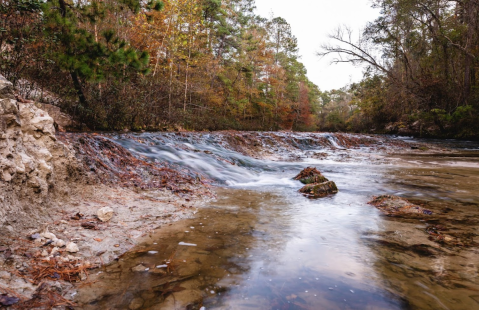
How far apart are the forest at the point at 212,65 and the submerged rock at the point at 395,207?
6.02 meters

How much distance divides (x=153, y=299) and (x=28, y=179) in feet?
5.34

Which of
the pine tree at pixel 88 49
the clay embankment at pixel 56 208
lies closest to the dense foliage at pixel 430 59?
the pine tree at pixel 88 49

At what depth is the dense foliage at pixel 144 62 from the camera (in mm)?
6426

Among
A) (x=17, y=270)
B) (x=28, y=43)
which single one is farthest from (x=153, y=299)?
(x=28, y=43)

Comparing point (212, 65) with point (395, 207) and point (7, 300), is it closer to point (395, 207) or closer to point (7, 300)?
point (395, 207)

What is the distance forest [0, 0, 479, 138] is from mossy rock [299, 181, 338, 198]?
506cm

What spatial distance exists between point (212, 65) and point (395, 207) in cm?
2035

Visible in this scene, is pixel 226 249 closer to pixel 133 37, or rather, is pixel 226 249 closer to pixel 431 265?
pixel 431 265

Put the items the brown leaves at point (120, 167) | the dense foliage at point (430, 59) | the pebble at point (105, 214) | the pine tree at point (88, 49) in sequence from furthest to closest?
1. the dense foliage at point (430, 59)
2. the pine tree at point (88, 49)
3. the brown leaves at point (120, 167)
4. the pebble at point (105, 214)

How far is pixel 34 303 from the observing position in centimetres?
127

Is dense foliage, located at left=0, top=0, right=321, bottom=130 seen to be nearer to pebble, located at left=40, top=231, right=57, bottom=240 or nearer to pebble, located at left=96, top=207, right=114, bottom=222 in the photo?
pebble, located at left=96, top=207, right=114, bottom=222

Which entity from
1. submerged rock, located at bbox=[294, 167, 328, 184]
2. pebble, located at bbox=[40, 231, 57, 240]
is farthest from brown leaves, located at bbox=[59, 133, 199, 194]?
submerged rock, located at bbox=[294, 167, 328, 184]

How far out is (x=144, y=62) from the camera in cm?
652

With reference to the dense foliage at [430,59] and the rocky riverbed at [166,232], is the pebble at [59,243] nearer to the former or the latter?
the rocky riverbed at [166,232]
